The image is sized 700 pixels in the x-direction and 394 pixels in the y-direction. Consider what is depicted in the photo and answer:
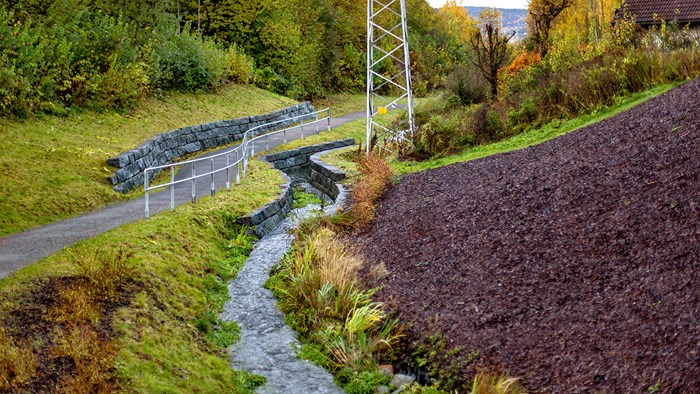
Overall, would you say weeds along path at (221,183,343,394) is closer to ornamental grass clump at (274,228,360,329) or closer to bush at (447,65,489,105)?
ornamental grass clump at (274,228,360,329)

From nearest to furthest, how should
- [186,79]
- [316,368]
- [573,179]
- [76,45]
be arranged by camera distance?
1. [316,368]
2. [573,179]
3. [76,45]
4. [186,79]

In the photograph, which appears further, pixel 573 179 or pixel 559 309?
pixel 573 179

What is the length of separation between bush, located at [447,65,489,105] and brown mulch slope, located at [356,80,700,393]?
14.2 metres

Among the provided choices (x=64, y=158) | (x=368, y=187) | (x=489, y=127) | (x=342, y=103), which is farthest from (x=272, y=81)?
(x=368, y=187)

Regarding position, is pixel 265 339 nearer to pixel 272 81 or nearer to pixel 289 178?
pixel 289 178

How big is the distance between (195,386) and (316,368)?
67.5 inches

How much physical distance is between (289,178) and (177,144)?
17.7 ft

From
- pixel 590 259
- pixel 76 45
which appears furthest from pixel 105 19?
pixel 590 259

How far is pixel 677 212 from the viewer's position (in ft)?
32.4

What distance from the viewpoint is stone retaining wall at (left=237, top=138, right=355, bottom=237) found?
16.0 metres

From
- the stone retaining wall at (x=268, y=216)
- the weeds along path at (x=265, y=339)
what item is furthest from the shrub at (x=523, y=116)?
the weeds along path at (x=265, y=339)

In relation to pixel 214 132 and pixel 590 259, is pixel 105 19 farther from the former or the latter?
pixel 590 259

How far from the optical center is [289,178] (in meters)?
20.7

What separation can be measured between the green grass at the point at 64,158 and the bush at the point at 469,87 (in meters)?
10.0
